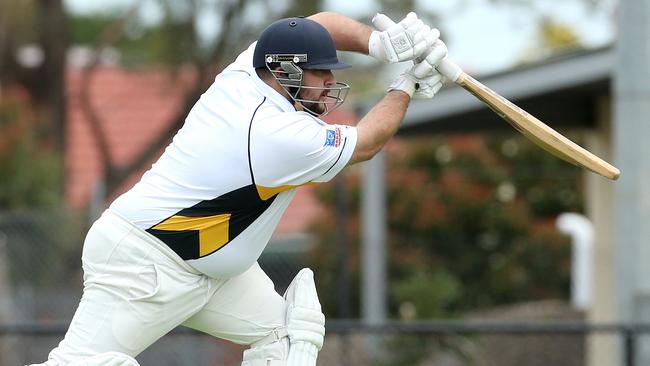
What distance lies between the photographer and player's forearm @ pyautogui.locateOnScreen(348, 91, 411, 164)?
496 cm

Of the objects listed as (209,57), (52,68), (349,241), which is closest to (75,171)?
(52,68)

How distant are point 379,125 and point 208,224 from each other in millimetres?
718

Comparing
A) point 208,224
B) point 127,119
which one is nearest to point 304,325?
point 208,224

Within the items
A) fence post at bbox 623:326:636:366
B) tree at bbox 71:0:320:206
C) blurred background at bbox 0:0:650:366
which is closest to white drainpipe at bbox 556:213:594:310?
blurred background at bbox 0:0:650:366

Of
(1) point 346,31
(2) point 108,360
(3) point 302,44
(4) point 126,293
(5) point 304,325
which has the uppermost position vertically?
(1) point 346,31

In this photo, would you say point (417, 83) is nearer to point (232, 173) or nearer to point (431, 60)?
point (431, 60)

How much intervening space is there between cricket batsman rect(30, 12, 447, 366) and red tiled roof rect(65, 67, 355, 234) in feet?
28.3

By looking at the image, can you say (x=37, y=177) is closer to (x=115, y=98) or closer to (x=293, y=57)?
(x=115, y=98)

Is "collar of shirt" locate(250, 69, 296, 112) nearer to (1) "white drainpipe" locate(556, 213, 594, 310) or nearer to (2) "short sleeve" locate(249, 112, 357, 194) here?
(2) "short sleeve" locate(249, 112, 357, 194)

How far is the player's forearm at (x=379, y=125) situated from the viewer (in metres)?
4.96

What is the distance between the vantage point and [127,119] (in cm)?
1778

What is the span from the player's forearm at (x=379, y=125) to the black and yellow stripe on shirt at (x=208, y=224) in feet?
0.98

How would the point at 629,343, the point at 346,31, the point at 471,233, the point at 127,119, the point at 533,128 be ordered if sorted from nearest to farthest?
the point at 533,128 < the point at 346,31 < the point at 629,343 < the point at 471,233 < the point at 127,119

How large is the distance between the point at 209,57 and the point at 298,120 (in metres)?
8.93
